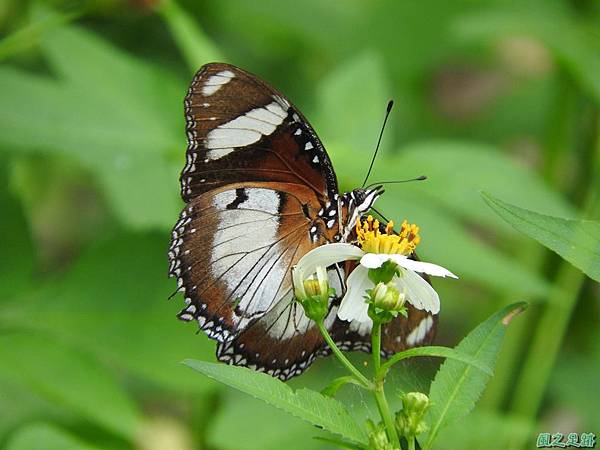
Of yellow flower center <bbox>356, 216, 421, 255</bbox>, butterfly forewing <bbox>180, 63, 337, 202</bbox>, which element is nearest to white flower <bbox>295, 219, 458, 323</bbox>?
yellow flower center <bbox>356, 216, 421, 255</bbox>

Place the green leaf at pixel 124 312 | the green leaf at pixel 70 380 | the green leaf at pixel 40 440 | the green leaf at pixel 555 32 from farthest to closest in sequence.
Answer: the green leaf at pixel 555 32, the green leaf at pixel 124 312, the green leaf at pixel 70 380, the green leaf at pixel 40 440

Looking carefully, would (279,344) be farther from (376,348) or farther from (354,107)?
(354,107)

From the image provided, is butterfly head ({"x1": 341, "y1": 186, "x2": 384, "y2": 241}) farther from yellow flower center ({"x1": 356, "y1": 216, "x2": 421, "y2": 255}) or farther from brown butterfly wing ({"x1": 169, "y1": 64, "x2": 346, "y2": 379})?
yellow flower center ({"x1": 356, "y1": 216, "x2": 421, "y2": 255})

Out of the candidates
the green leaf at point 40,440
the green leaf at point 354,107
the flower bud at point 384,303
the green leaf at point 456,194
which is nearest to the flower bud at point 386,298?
the flower bud at point 384,303

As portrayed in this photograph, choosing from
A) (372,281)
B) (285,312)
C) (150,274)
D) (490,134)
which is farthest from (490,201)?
(490,134)

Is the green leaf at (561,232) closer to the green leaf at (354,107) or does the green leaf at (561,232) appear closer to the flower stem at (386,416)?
the flower stem at (386,416)

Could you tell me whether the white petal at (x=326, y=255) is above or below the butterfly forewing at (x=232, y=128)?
below
